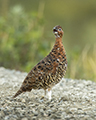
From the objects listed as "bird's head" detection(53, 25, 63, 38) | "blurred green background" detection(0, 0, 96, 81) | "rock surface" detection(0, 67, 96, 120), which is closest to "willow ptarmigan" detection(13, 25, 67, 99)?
"bird's head" detection(53, 25, 63, 38)

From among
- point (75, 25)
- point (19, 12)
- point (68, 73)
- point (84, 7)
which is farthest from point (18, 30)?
point (84, 7)

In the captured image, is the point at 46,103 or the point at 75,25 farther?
the point at 75,25

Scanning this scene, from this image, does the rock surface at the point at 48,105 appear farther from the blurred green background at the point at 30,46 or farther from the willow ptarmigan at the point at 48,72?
the blurred green background at the point at 30,46

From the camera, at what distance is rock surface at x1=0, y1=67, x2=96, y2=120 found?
354 cm

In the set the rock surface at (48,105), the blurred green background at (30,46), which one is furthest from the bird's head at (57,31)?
the blurred green background at (30,46)

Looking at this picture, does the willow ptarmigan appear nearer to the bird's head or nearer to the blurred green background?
the bird's head

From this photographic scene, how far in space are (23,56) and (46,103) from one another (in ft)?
14.3

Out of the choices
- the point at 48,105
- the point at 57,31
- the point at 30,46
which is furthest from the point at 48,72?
the point at 30,46

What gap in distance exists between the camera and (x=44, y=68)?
402cm

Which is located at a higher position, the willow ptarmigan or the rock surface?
the willow ptarmigan

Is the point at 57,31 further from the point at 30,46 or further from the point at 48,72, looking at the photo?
the point at 30,46

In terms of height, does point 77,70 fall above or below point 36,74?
above

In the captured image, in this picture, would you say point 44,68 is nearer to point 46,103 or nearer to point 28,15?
point 46,103

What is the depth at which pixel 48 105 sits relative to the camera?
12.9 ft
